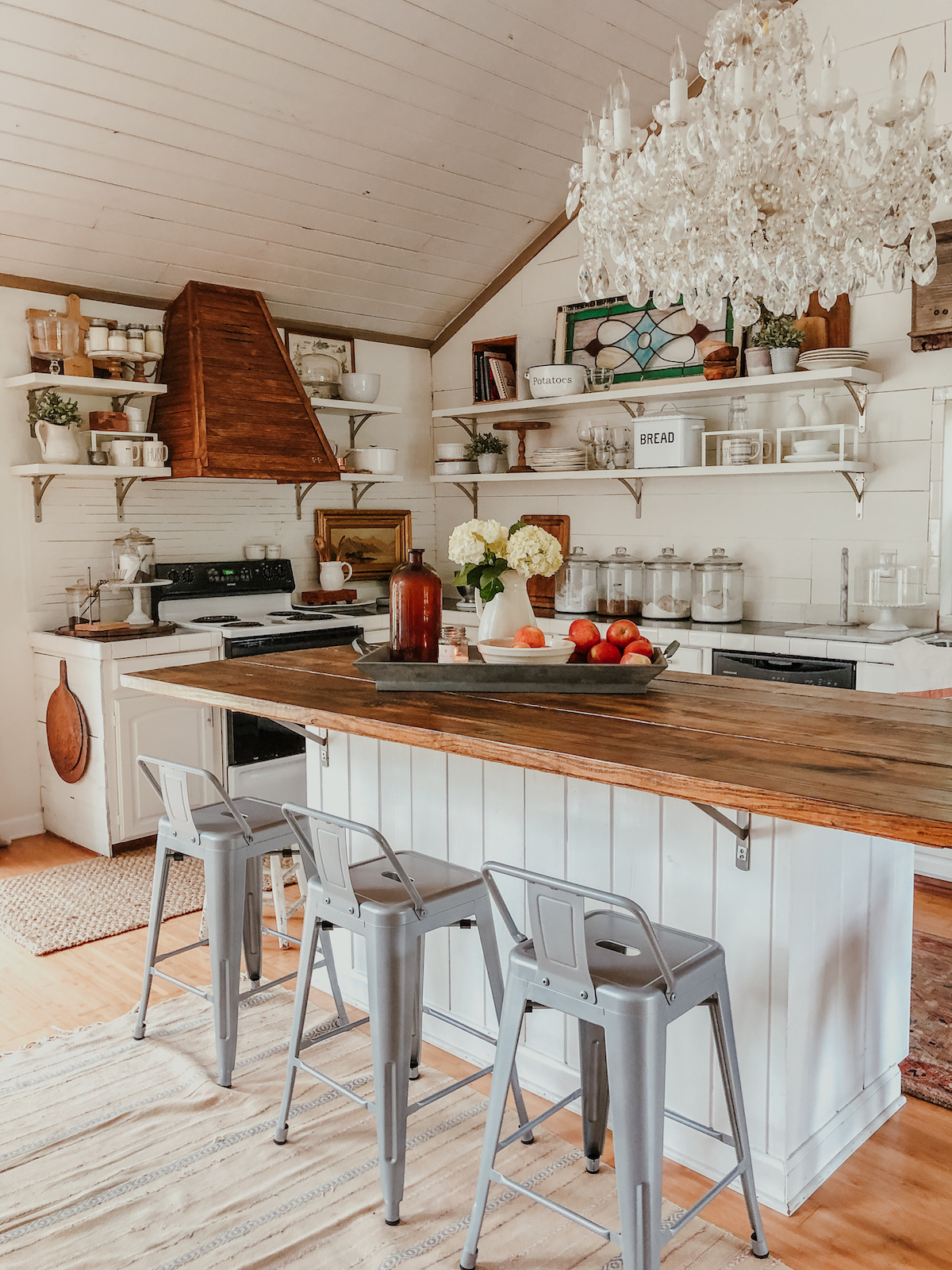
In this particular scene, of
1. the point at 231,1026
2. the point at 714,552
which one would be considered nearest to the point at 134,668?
the point at 231,1026

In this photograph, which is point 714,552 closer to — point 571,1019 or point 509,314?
point 509,314

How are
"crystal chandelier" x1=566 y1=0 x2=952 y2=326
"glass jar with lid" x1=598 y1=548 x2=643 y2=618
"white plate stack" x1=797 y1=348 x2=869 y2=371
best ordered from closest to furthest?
"crystal chandelier" x1=566 y1=0 x2=952 y2=326
"white plate stack" x1=797 y1=348 x2=869 y2=371
"glass jar with lid" x1=598 y1=548 x2=643 y2=618

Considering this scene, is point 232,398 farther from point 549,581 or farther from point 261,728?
point 549,581

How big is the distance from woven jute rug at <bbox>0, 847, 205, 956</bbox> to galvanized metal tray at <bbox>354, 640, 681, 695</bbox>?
5.79 feet

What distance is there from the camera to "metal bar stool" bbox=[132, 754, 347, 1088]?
2.48 m

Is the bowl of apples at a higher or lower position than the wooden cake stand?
lower

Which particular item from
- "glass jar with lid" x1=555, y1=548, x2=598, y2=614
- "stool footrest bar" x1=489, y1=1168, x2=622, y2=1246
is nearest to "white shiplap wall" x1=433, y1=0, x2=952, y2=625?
"glass jar with lid" x1=555, y1=548, x2=598, y2=614

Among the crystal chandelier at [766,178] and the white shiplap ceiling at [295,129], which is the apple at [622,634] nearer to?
the crystal chandelier at [766,178]

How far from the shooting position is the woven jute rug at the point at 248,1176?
1945 millimetres

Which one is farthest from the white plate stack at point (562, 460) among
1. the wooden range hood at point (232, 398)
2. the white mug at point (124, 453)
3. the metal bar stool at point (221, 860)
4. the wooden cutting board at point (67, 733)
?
the metal bar stool at point (221, 860)

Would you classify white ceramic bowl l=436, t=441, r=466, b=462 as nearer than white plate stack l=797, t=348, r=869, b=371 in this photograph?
No

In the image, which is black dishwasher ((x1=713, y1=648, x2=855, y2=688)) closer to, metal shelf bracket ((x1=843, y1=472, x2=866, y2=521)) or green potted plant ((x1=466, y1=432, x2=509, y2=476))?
metal shelf bracket ((x1=843, y1=472, x2=866, y2=521))

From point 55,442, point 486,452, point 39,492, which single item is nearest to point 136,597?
point 39,492

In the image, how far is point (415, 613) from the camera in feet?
8.23
